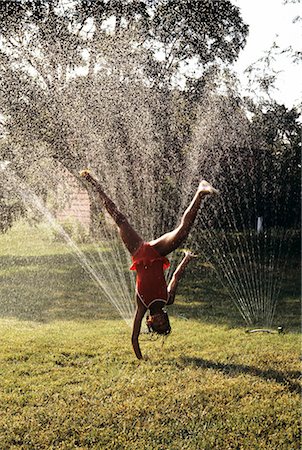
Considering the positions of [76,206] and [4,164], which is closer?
[4,164]

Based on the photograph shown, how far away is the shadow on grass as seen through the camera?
6.04m

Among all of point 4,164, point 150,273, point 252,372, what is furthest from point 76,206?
point 150,273

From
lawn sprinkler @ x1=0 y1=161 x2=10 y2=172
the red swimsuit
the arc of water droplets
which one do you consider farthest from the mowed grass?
lawn sprinkler @ x1=0 y1=161 x2=10 y2=172

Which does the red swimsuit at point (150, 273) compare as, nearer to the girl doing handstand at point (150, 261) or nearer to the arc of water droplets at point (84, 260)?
the girl doing handstand at point (150, 261)

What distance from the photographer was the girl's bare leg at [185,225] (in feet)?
15.2

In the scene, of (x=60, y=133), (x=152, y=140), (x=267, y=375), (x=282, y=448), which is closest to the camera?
(x=282, y=448)

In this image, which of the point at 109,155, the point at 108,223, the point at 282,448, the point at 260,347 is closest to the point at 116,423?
the point at 282,448

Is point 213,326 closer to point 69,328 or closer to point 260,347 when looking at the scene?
point 260,347

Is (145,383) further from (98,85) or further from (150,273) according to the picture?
(98,85)

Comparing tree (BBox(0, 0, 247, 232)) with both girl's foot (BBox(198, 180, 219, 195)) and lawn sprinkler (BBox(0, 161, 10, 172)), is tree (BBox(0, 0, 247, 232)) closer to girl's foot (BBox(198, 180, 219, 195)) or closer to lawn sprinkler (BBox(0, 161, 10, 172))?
lawn sprinkler (BBox(0, 161, 10, 172))

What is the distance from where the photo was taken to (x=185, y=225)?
4.80 metres

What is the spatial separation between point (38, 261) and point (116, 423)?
11.3m

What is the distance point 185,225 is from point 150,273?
682mm

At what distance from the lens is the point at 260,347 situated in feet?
24.6
